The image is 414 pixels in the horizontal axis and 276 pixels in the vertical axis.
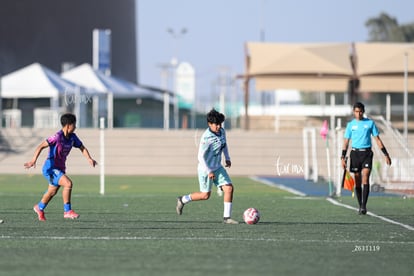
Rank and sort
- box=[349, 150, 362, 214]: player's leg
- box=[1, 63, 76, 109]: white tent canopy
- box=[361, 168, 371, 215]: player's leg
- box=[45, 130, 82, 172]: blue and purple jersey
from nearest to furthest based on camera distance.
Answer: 1. box=[45, 130, 82, 172]: blue and purple jersey
2. box=[361, 168, 371, 215]: player's leg
3. box=[349, 150, 362, 214]: player's leg
4. box=[1, 63, 76, 109]: white tent canopy

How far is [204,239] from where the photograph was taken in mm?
14117

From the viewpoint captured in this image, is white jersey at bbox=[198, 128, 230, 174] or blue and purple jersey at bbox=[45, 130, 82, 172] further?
blue and purple jersey at bbox=[45, 130, 82, 172]

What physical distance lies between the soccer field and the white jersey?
2.75 feet

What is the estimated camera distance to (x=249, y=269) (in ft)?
36.3

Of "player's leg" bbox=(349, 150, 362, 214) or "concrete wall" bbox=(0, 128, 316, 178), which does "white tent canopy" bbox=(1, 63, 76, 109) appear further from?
"player's leg" bbox=(349, 150, 362, 214)

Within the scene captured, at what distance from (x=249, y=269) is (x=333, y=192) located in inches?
605

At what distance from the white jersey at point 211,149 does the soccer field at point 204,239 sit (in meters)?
0.84

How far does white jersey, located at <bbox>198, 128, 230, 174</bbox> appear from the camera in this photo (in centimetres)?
1675

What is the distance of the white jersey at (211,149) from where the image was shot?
16.8 meters

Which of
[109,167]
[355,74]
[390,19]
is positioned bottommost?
[109,167]

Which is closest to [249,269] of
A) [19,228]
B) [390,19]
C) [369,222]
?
[19,228]

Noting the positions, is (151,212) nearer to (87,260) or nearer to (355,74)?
(87,260)

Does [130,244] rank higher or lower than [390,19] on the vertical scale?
lower

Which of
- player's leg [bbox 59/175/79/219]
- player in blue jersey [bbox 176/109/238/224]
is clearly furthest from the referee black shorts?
player's leg [bbox 59/175/79/219]
